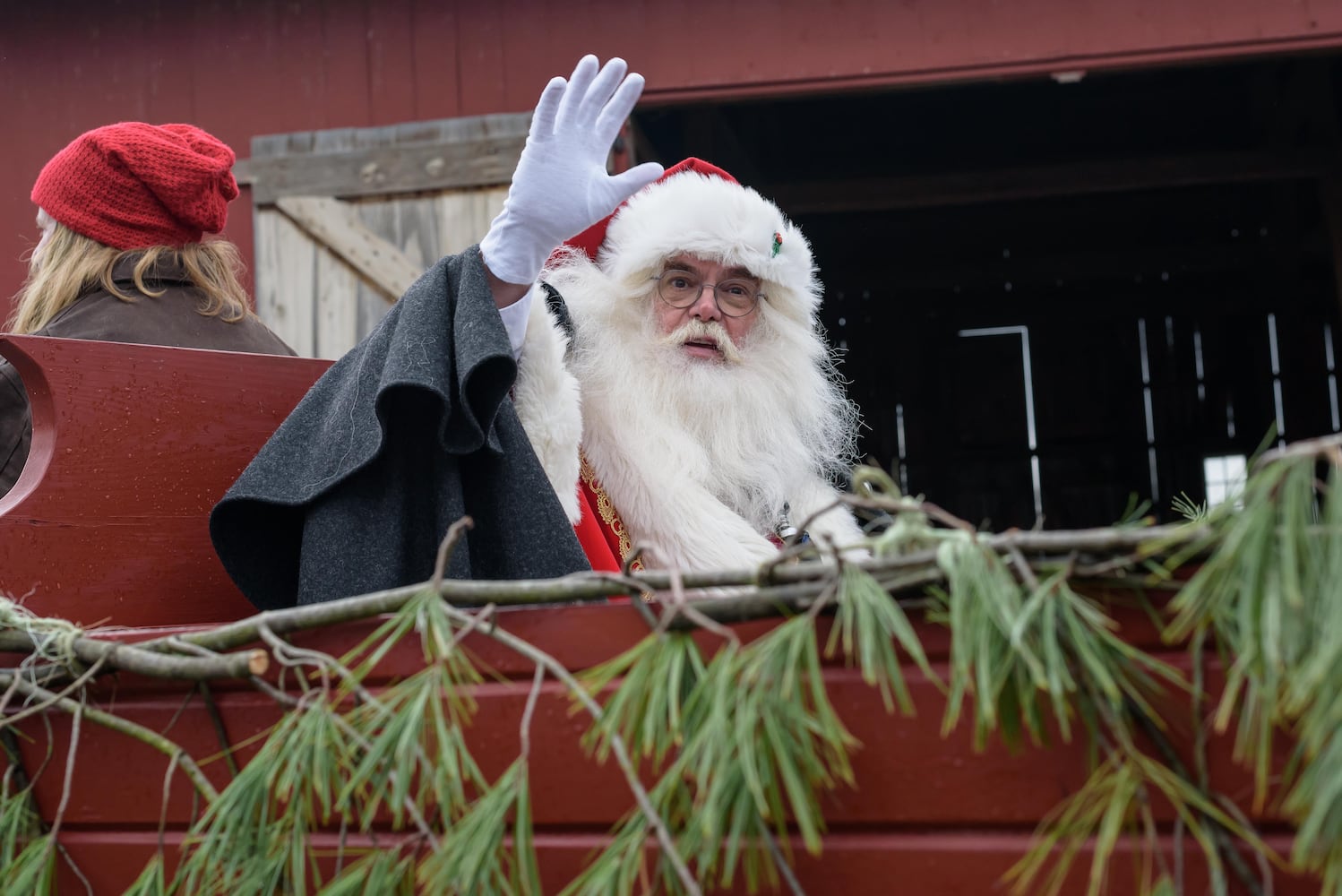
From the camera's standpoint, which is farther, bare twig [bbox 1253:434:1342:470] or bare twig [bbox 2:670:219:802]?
bare twig [bbox 2:670:219:802]

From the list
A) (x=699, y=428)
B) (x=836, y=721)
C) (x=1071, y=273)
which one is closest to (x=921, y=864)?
(x=836, y=721)

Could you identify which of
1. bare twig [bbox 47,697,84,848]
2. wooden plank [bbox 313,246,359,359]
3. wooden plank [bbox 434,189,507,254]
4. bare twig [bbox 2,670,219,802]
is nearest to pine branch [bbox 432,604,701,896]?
bare twig [bbox 2,670,219,802]

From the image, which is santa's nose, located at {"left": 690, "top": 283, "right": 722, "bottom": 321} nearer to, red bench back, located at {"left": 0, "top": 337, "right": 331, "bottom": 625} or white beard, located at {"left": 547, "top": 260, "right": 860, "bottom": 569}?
white beard, located at {"left": 547, "top": 260, "right": 860, "bottom": 569}

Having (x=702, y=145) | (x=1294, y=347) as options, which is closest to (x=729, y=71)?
(x=702, y=145)

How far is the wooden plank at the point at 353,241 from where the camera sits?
13.8 ft

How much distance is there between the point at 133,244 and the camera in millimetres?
2363

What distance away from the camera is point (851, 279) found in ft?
25.9

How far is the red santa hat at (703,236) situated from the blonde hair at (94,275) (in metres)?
0.72

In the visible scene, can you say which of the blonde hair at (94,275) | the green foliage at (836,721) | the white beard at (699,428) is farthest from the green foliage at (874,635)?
the blonde hair at (94,275)

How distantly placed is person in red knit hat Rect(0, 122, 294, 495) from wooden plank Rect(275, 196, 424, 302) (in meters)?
1.76

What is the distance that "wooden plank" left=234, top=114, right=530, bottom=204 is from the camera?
13.6 feet

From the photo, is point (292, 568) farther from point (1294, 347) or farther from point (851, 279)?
point (1294, 347)

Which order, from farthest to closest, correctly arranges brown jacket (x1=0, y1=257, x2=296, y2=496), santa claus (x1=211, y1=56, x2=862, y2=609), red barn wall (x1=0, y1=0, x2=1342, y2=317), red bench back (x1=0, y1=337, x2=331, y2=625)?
red barn wall (x1=0, y1=0, x2=1342, y2=317), brown jacket (x1=0, y1=257, x2=296, y2=496), santa claus (x1=211, y1=56, x2=862, y2=609), red bench back (x1=0, y1=337, x2=331, y2=625)

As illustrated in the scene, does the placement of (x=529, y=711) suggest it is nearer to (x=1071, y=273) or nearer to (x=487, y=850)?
(x=487, y=850)
